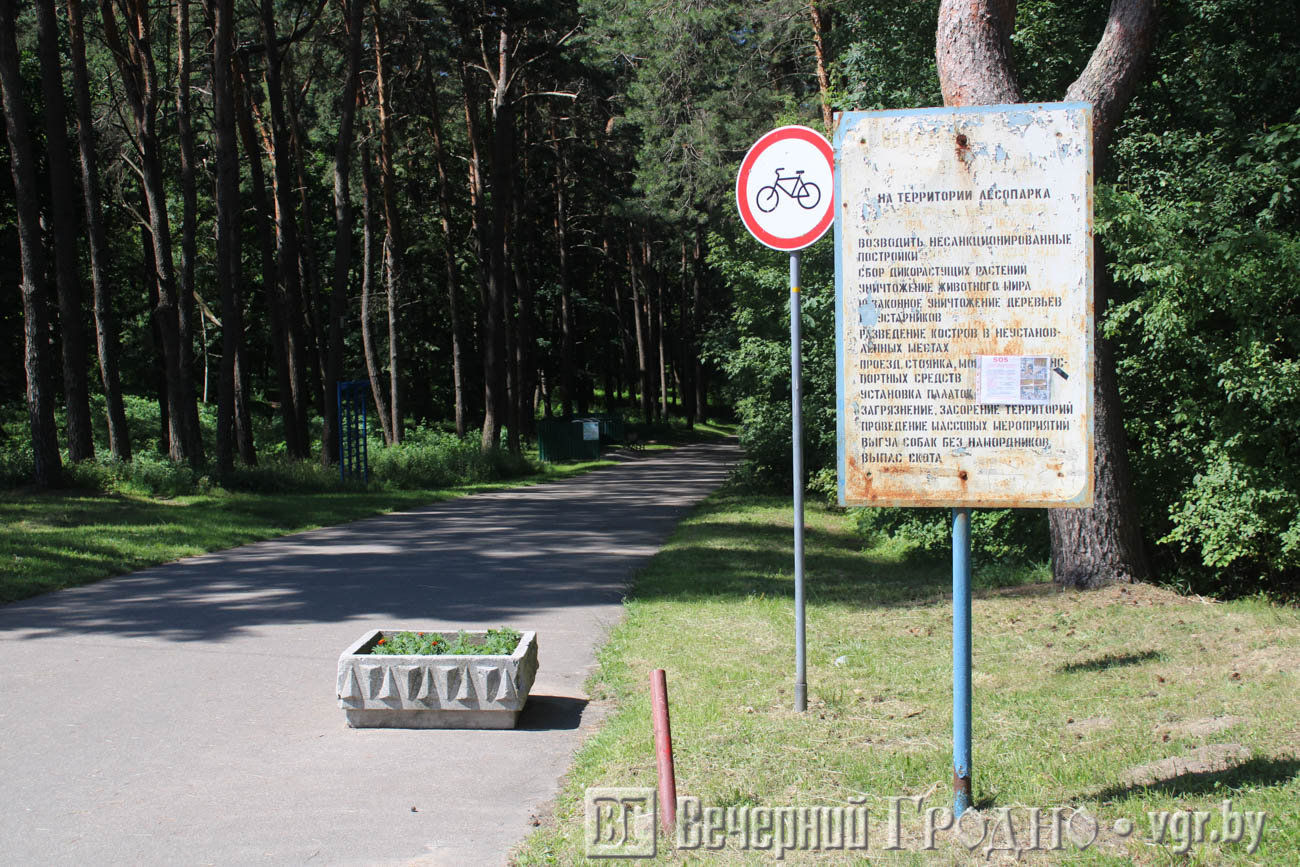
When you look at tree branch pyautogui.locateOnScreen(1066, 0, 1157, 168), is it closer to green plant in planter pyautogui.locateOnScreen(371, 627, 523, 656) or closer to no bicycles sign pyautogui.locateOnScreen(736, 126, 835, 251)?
no bicycles sign pyautogui.locateOnScreen(736, 126, 835, 251)

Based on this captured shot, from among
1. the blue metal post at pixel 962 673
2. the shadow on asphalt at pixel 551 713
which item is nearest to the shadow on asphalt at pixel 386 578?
the shadow on asphalt at pixel 551 713

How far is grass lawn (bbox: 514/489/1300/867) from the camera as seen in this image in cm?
437

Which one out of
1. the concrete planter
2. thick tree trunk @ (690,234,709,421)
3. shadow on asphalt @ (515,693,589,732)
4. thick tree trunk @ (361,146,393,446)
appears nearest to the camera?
the concrete planter

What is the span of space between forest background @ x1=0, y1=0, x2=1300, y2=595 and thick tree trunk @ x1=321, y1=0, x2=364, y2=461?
0.08 m

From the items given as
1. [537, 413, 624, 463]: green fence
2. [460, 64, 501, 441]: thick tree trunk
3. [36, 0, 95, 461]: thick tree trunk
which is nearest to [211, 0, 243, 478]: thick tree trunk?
[36, 0, 95, 461]: thick tree trunk

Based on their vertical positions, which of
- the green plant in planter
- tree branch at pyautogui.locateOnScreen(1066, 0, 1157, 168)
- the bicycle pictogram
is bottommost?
the green plant in planter

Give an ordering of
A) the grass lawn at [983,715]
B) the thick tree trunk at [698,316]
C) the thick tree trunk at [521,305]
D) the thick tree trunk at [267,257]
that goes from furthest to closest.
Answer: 1. the thick tree trunk at [698,316]
2. the thick tree trunk at [521,305]
3. the thick tree trunk at [267,257]
4. the grass lawn at [983,715]

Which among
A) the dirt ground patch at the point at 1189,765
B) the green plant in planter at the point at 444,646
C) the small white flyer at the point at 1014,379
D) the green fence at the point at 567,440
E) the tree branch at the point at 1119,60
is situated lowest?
the green fence at the point at 567,440

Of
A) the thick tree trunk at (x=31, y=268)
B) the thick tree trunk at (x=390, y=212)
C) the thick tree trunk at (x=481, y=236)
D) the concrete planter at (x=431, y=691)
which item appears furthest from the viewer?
the thick tree trunk at (x=481, y=236)

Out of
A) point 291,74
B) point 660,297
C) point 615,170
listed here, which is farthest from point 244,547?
point 660,297

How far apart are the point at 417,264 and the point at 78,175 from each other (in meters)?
14.0

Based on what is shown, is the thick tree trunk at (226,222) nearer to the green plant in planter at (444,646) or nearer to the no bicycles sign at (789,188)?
the green plant in planter at (444,646)

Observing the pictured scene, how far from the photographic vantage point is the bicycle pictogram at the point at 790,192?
6.34 m

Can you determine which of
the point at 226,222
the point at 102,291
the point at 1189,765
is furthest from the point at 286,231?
the point at 1189,765
